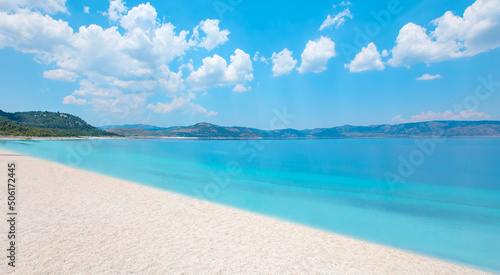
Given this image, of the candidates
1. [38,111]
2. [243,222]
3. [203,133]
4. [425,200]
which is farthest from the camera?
[203,133]

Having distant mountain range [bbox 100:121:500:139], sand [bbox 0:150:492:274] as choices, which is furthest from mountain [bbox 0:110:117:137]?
sand [bbox 0:150:492:274]

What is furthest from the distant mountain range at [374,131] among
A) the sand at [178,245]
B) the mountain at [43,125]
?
the sand at [178,245]

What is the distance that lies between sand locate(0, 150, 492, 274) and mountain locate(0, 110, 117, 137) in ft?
309

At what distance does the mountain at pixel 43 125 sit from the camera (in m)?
75.1

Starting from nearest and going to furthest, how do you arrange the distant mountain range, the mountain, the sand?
the sand, the mountain, the distant mountain range

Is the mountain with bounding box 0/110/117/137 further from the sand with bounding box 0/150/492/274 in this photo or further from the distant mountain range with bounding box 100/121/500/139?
the sand with bounding box 0/150/492/274

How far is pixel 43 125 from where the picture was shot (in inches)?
3959

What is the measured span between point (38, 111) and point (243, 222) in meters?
155

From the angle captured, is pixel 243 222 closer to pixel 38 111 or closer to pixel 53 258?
pixel 53 258

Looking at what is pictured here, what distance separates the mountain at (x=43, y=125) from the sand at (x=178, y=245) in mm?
94183

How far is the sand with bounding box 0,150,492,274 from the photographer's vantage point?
4.83 meters

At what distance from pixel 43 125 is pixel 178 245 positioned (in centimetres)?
13168

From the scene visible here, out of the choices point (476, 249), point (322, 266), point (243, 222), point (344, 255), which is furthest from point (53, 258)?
point (476, 249)

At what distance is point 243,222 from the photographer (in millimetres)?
7957
